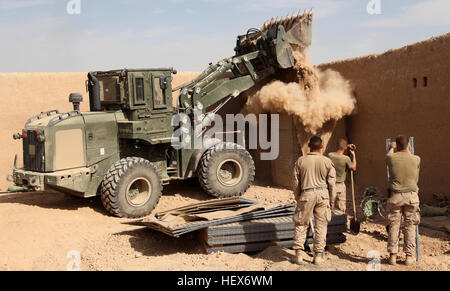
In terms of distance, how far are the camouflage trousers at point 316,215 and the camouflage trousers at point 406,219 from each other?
850 mm

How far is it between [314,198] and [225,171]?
5.01 meters

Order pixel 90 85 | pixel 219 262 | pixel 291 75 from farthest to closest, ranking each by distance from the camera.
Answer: pixel 291 75, pixel 90 85, pixel 219 262

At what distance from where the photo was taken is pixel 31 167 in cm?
934

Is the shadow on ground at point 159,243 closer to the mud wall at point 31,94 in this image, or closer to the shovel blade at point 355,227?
the shovel blade at point 355,227

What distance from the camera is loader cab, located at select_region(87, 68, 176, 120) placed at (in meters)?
9.73

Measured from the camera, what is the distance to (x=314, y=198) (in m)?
6.16

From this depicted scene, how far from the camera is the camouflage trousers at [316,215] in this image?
6.17 m

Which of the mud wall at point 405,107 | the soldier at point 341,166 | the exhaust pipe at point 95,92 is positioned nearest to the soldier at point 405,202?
the soldier at point 341,166

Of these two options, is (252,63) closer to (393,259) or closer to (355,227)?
(355,227)

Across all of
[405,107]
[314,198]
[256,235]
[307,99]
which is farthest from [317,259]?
[307,99]

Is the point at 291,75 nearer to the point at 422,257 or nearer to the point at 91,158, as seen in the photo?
the point at 91,158

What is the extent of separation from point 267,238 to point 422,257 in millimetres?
2155

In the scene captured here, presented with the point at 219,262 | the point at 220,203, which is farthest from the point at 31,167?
the point at 219,262

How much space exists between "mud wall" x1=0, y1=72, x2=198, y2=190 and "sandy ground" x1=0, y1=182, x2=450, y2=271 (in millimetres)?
7684
